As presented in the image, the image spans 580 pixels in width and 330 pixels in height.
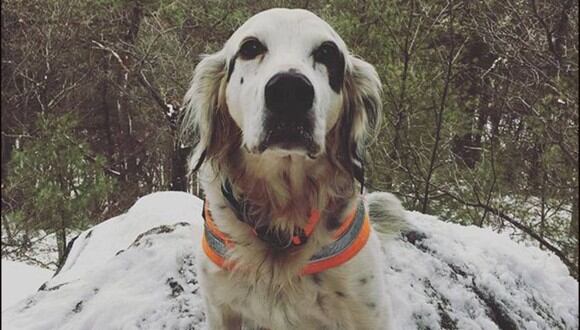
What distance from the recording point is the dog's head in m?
1.59

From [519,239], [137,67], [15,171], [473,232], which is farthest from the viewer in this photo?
[137,67]

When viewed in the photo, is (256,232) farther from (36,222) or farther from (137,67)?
(137,67)

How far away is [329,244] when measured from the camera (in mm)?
1847

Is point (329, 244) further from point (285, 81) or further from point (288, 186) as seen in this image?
point (285, 81)

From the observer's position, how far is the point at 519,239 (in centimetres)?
470

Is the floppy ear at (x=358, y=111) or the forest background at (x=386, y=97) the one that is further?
the forest background at (x=386, y=97)

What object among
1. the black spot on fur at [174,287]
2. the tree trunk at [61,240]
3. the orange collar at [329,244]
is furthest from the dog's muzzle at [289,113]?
the tree trunk at [61,240]

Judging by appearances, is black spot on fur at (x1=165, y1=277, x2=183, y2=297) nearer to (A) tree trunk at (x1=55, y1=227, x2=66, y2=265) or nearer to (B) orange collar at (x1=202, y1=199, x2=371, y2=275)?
(B) orange collar at (x1=202, y1=199, x2=371, y2=275)

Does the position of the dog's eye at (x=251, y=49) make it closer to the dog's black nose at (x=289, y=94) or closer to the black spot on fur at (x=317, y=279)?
the dog's black nose at (x=289, y=94)

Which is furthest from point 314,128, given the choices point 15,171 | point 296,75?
point 15,171

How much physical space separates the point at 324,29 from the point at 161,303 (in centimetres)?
148

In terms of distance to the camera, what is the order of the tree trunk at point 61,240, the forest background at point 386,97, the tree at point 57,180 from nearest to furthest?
the forest background at point 386,97, the tree at point 57,180, the tree trunk at point 61,240

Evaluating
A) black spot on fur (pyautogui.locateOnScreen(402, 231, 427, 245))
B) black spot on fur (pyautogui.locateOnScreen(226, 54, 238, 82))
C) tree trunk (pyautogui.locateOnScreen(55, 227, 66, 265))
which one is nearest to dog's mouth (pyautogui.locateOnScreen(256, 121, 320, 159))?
black spot on fur (pyautogui.locateOnScreen(226, 54, 238, 82))

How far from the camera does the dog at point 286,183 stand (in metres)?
1.71
